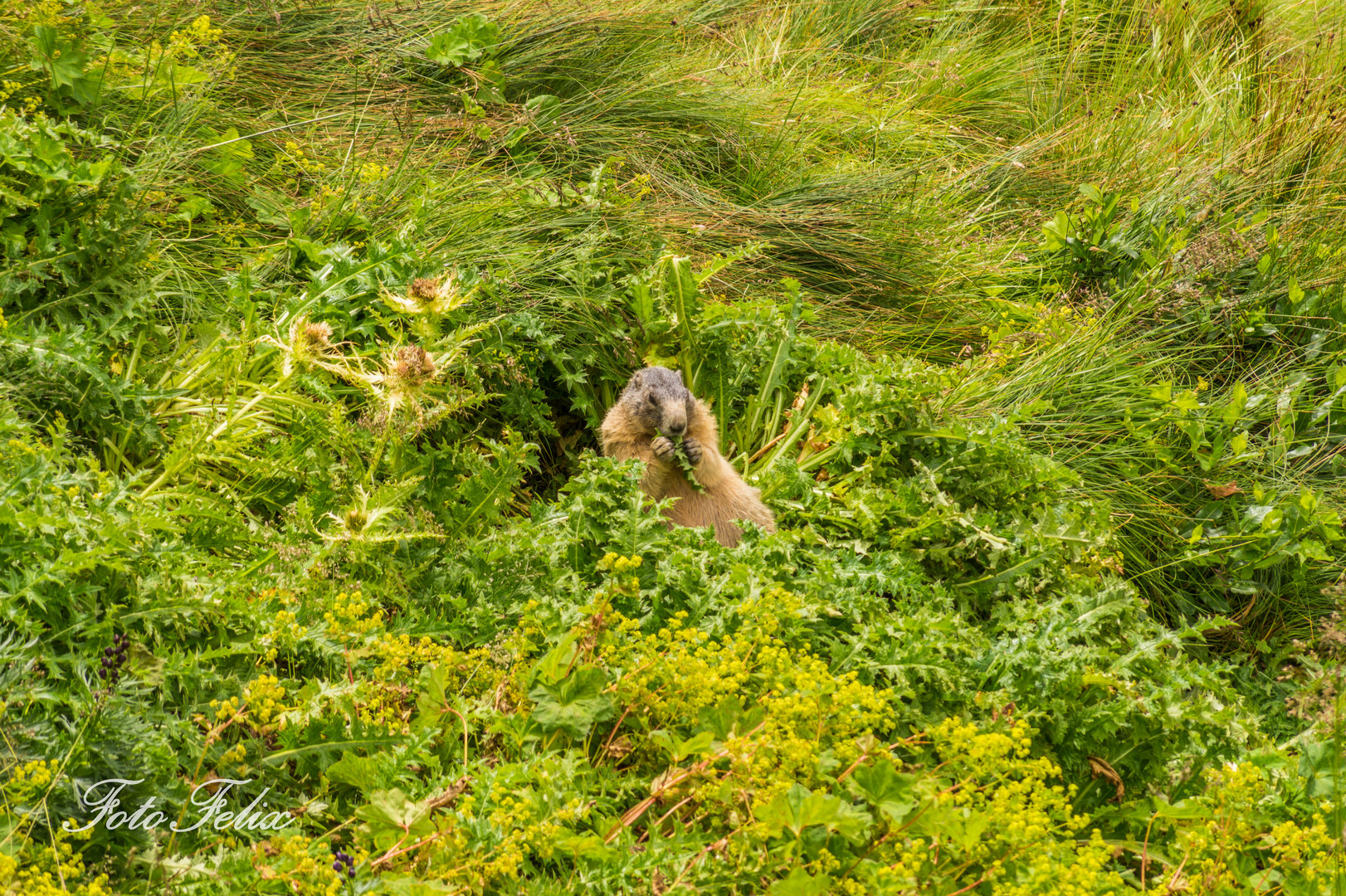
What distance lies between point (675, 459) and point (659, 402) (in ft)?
0.73

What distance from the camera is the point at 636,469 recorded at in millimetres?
3428

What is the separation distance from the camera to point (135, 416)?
3459 millimetres

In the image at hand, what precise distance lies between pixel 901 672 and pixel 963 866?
2.12 ft

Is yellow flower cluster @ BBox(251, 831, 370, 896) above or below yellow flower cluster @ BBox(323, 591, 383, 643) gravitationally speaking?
below

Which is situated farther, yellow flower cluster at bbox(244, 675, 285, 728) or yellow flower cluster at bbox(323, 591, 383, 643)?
yellow flower cluster at bbox(323, 591, 383, 643)

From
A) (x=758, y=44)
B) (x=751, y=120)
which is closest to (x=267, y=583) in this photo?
(x=751, y=120)

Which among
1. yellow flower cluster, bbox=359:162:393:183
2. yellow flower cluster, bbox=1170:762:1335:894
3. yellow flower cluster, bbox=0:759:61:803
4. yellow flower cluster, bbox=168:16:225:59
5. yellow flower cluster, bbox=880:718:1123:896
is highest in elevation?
yellow flower cluster, bbox=168:16:225:59

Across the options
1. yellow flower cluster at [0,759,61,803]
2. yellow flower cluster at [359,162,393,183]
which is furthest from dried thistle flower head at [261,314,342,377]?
yellow flower cluster at [0,759,61,803]

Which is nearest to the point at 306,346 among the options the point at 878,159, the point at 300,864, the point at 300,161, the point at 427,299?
the point at 427,299

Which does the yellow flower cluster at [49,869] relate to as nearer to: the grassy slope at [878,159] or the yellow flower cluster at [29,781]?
the yellow flower cluster at [29,781]

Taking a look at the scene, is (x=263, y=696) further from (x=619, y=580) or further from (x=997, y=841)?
(x=997, y=841)

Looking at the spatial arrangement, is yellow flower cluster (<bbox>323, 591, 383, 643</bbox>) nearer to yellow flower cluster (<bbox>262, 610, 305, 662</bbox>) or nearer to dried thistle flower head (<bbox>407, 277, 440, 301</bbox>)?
yellow flower cluster (<bbox>262, 610, 305, 662</bbox>)
